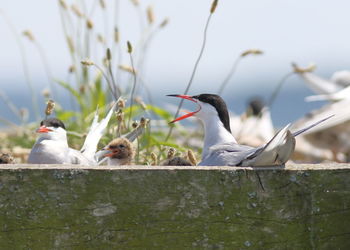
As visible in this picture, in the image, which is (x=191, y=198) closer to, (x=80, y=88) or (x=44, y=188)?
(x=44, y=188)

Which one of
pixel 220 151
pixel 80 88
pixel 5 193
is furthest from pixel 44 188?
pixel 80 88

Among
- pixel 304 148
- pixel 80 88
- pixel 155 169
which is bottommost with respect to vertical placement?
pixel 304 148

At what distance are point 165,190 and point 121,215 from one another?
16 cm

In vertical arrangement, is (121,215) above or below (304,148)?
above

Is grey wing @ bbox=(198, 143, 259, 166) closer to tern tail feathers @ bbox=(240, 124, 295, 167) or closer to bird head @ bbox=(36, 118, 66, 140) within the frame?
tern tail feathers @ bbox=(240, 124, 295, 167)

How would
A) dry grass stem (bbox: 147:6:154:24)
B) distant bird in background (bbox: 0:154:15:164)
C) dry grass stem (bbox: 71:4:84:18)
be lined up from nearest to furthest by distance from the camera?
distant bird in background (bbox: 0:154:15:164), dry grass stem (bbox: 147:6:154:24), dry grass stem (bbox: 71:4:84:18)

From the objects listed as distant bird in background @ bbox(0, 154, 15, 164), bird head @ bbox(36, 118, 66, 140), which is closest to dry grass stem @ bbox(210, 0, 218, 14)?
bird head @ bbox(36, 118, 66, 140)

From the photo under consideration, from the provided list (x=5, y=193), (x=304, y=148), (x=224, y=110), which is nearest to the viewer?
(x=5, y=193)

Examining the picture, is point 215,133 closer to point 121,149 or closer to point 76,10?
point 121,149

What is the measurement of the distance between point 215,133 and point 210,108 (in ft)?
0.81

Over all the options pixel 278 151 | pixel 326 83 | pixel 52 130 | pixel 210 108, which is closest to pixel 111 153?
pixel 52 130

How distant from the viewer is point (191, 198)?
8.57 ft

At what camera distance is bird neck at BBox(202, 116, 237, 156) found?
3.81 metres

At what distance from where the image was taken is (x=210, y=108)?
4125 mm
